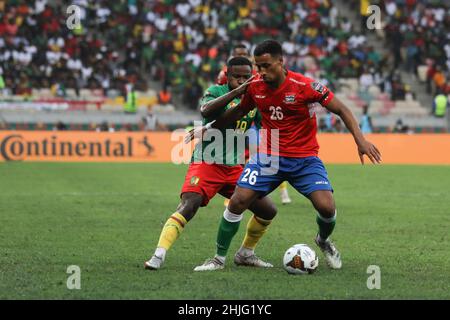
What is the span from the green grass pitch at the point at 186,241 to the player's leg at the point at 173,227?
0.55ft

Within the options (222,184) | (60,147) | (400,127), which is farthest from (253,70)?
(400,127)

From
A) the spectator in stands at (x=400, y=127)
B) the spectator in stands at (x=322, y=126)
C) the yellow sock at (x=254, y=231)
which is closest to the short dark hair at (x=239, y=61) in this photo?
the yellow sock at (x=254, y=231)

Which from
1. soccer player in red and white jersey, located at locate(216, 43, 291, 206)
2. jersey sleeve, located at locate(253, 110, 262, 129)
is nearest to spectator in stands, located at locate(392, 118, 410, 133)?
soccer player in red and white jersey, located at locate(216, 43, 291, 206)

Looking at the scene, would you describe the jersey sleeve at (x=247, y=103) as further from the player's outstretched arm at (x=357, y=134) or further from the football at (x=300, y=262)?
the football at (x=300, y=262)

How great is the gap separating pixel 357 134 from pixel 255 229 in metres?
1.67

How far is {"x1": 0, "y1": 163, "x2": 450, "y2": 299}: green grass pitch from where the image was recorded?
26.7 ft

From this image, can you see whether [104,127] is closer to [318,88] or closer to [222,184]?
[222,184]

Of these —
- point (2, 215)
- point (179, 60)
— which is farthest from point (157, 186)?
point (179, 60)

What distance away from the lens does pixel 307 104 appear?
923cm

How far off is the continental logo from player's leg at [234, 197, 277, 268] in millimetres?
18338

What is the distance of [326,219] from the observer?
372 inches

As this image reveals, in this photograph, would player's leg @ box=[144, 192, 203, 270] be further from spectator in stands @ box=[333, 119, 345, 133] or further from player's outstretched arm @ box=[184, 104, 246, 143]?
spectator in stands @ box=[333, 119, 345, 133]

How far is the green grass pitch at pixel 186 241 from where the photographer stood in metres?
8.13
